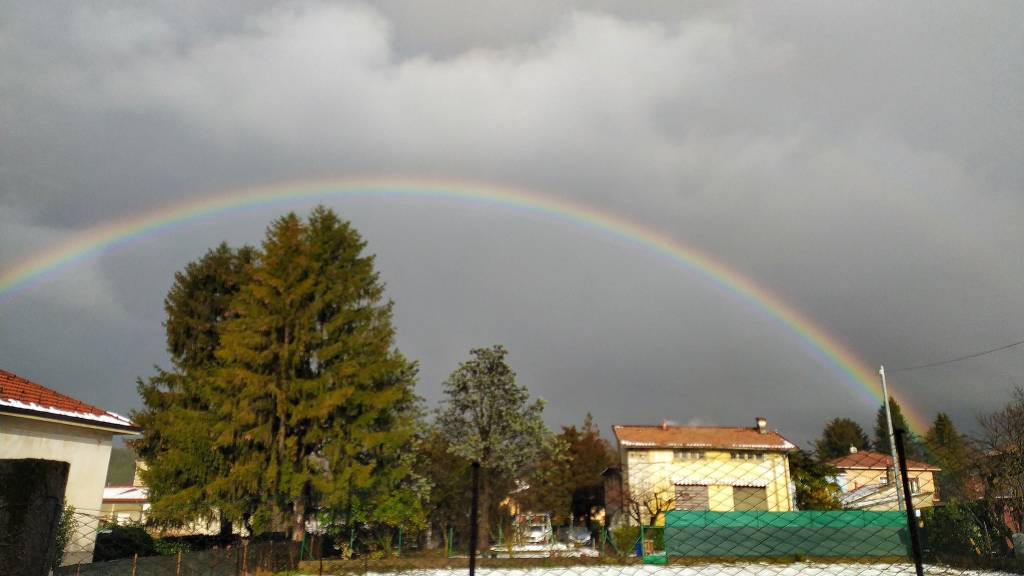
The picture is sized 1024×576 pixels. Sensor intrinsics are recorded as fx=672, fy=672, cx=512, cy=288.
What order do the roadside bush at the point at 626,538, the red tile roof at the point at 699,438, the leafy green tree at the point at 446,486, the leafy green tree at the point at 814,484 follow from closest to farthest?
the roadside bush at the point at 626,538
the leafy green tree at the point at 814,484
the leafy green tree at the point at 446,486
the red tile roof at the point at 699,438

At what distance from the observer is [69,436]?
→ 18203mm

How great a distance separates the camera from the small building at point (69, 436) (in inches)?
650

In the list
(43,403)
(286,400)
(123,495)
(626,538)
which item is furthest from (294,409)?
(123,495)

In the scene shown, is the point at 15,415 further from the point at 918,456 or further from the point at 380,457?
the point at 918,456

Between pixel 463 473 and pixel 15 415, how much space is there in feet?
86.7

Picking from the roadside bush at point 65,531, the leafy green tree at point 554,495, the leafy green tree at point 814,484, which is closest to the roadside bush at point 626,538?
the leafy green tree at point 814,484

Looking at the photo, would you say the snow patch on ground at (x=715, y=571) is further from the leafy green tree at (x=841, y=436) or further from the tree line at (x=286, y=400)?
the leafy green tree at (x=841, y=436)

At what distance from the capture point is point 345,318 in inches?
1112

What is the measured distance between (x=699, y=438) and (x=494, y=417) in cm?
1711

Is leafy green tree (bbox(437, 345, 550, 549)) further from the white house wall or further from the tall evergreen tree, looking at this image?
the white house wall

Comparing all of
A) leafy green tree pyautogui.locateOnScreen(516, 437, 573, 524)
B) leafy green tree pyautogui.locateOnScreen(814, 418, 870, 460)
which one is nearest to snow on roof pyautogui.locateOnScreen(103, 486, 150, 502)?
leafy green tree pyautogui.locateOnScreen(516, 437, 573, 524)

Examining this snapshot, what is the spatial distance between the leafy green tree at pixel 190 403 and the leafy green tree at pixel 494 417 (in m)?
12.0

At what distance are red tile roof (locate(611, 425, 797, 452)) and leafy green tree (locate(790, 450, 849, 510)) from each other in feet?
14.5

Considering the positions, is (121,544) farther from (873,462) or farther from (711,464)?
(873,462)
